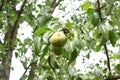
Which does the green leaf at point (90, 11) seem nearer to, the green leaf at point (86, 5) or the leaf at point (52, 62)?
the green leaf at point (86, 5)

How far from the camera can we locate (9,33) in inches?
225

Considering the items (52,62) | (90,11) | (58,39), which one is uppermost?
(90,11)

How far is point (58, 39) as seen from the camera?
1359 millimetres

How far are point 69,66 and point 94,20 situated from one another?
10.6 inches

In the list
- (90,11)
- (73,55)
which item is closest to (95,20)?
(90,11)

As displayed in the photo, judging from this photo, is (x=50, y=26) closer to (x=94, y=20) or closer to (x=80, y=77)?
(x=94, y=20)

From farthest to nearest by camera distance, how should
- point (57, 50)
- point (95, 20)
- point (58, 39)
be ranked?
point (95, 20), point (57, 50), point (58, 39)

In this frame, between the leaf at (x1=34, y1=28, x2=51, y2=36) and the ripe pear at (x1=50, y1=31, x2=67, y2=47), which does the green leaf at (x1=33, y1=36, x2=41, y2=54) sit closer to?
the leaf at (x1=34, y1=28, x2=51, y2=36)

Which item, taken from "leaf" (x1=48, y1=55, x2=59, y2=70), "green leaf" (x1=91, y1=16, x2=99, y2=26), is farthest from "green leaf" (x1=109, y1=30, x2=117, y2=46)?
"leaf" (x1=48, y1=55, x2=59, y2=70)

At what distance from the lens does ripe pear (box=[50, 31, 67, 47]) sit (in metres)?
1.37

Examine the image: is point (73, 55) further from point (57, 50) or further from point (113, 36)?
point (113, 36)

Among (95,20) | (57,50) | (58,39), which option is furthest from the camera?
(95,20)

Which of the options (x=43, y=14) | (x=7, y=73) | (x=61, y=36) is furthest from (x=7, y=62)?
(x=61, y=36)

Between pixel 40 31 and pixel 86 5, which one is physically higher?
pixel 86 5
